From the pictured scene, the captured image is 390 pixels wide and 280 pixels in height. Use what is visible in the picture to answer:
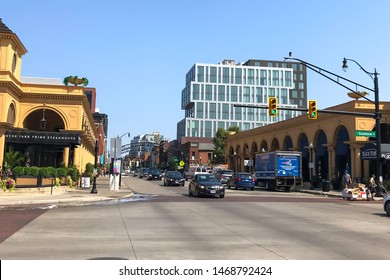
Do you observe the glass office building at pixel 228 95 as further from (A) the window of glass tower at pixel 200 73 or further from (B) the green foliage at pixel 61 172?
(B) the green foliage at pixel 61 172

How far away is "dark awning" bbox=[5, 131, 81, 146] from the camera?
35031 millimetres

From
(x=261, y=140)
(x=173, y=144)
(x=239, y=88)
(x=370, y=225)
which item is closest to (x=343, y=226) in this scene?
(x=370, y=225)

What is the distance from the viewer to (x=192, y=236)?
10.5 meters

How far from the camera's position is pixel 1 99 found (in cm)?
3522

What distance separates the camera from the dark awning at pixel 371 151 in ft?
108

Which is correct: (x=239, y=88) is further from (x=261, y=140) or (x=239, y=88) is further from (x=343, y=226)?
(x=343, y=226)

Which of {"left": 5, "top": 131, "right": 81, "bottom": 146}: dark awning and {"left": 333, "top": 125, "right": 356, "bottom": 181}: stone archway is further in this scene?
{"left": 333, "top": 125, "right": 356, "bottom": 181}: stone archway

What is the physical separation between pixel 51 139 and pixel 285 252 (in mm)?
30543

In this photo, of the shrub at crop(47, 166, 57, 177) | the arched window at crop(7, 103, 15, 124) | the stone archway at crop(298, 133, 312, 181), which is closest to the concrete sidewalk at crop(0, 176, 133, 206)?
the shrub at crop(47, 166, 57, 177)

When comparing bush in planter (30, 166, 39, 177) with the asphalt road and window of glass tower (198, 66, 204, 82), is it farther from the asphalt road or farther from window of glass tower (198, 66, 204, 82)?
window of glass tower (198, 66, 204, 82)

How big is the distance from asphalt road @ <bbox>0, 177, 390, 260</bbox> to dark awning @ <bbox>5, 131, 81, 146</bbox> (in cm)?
1992

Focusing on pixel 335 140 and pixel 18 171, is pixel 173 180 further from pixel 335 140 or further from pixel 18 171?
pixel 18 171

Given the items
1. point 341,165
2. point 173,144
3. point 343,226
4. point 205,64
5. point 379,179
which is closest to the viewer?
point 343,226

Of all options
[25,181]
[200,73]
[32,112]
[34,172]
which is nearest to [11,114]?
[32,112]
